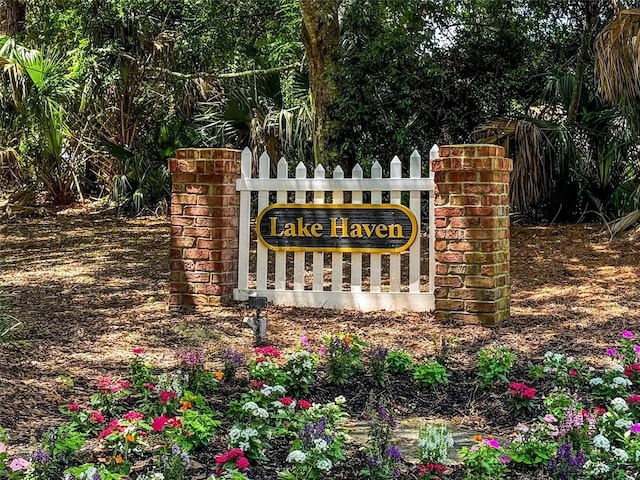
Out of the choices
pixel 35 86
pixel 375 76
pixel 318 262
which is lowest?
pixel 318 262

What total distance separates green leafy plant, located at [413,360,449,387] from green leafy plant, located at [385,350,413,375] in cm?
17

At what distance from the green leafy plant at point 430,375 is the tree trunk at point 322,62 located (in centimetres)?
560

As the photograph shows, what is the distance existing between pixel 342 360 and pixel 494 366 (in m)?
0.76

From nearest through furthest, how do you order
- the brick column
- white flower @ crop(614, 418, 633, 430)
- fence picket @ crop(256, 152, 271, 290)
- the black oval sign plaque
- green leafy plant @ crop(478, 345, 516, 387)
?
white flower @ crop(614, 418, 633, 430)
green leafy plant @ crop(478, 345, 516, 387)
the brick column
the black oval sign plaque
fence picket @ crop(256, 152, 271, 290)

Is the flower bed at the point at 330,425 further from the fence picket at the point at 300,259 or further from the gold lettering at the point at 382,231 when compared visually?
the fence picket at the point at 300,259

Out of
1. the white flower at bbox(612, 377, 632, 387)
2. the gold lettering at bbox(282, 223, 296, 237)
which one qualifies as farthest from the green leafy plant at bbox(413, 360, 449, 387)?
the gold lettering at bbox(282, 223, 296, 237)

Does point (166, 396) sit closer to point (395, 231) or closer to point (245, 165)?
point (395, 231)

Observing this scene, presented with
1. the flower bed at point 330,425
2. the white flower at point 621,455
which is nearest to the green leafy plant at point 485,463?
the flower bed at point 330,425

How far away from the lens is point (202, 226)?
586 cm

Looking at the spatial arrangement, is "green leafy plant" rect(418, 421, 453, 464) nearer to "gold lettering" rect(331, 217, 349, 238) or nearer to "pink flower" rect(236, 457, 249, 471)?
"pink flower" rect(236, 457, 249, 471)

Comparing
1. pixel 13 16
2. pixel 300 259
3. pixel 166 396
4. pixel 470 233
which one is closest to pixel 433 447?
pixel 166 396

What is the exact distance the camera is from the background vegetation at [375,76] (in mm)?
8906

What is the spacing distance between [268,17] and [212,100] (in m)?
2.62

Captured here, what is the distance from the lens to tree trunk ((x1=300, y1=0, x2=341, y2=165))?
861cm
